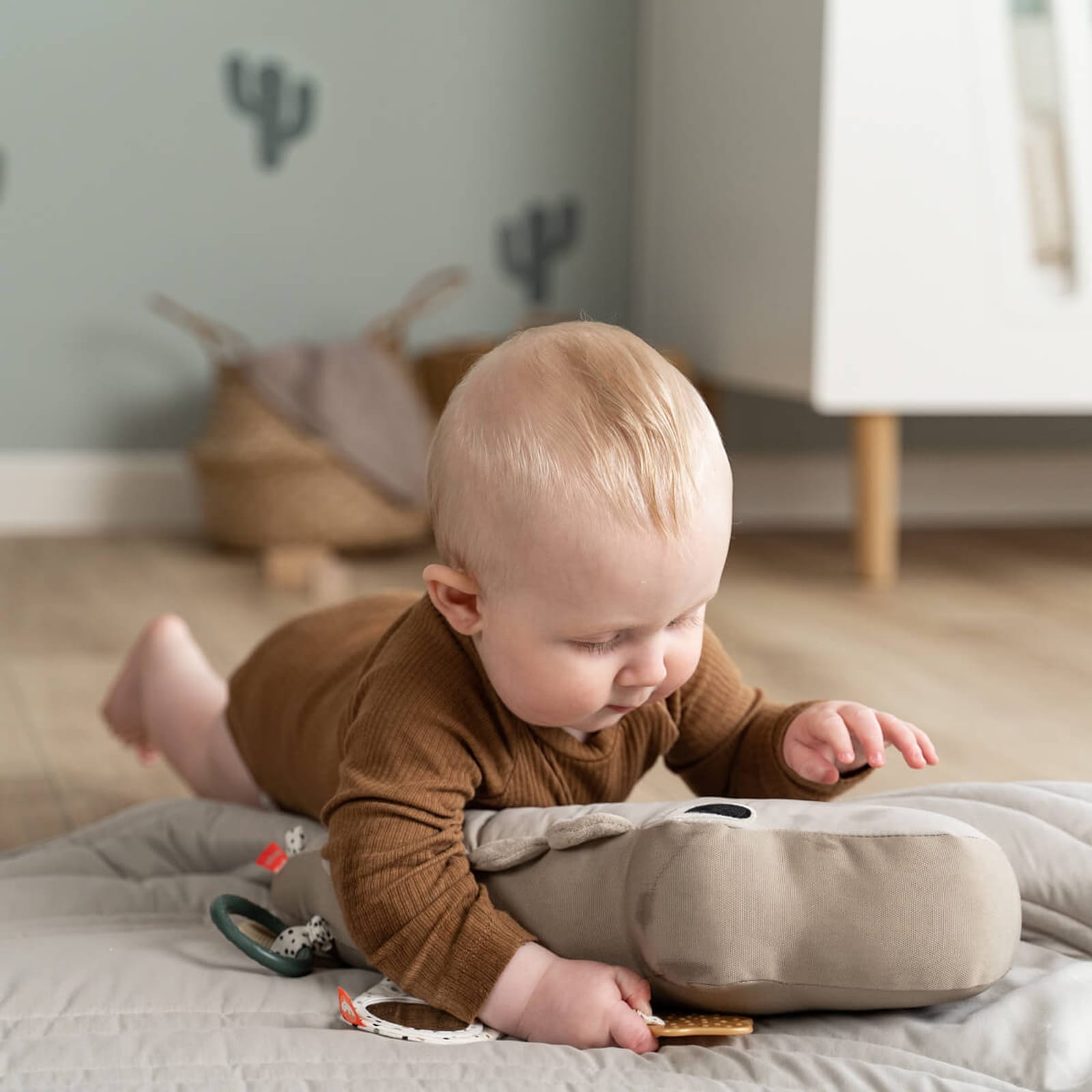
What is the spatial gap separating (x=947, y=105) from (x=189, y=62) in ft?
4.14

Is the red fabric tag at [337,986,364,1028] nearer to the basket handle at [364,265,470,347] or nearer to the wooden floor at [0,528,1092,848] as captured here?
the wooden floor at [0,528,1092,848]

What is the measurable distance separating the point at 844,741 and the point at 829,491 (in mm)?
2033

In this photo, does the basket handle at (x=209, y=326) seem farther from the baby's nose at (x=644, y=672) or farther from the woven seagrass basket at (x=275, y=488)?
the baby's nose at (x=644, y=672)

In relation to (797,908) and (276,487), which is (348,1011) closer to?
(797,908)

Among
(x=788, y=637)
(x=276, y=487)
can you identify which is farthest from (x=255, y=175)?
(x=788, y=637)

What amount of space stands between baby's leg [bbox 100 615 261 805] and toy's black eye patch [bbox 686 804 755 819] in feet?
1.57

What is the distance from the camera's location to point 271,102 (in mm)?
2609

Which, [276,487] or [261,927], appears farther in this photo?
[276,487]

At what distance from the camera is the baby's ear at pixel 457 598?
78 cm

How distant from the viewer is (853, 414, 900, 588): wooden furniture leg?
2184mm

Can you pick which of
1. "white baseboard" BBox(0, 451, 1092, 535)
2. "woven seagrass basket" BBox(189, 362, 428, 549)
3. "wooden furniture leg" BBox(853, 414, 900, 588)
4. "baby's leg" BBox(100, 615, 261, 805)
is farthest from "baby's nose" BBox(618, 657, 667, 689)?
"white baseboard" BBox(0, 451, 1092, 535)

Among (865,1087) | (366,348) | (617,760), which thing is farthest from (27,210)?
(865,1087)

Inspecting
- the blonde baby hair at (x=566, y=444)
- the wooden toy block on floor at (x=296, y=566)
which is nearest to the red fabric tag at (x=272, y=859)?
the blonde baby hair at (x=566, y=444)

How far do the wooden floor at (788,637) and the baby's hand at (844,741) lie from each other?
1.16ft
